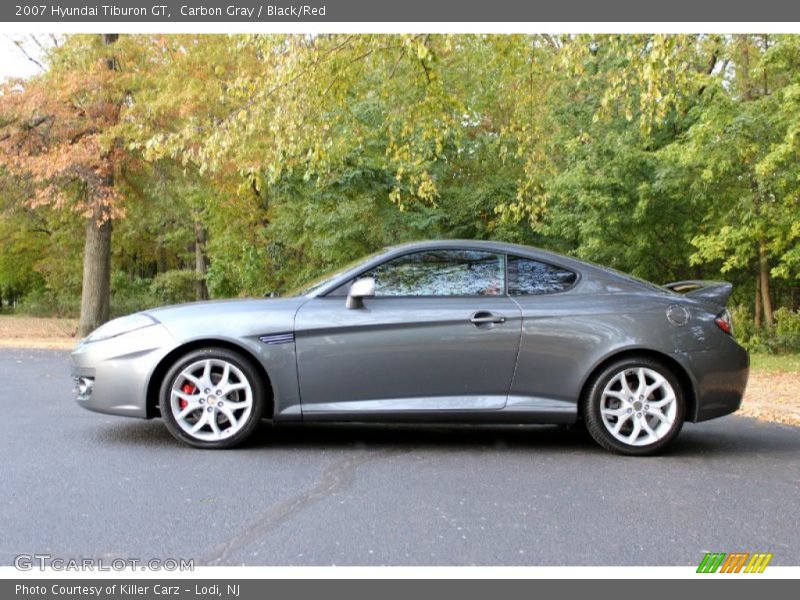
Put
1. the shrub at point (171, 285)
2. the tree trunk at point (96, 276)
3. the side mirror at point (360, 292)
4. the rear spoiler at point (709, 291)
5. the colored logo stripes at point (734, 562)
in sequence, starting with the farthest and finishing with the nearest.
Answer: the shrub at point (171, 285) < the tree trunk at point (96, 276) < the rear spoiler at point (709, 291) < the side mirror at point (360, 292) < the colored logo stripes at point (734, 562)

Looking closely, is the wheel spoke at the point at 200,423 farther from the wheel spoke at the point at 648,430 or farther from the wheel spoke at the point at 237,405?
the wheel spoke at the point at 648,430

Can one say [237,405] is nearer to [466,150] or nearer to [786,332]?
[466,150]

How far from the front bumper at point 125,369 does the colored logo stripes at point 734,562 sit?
3597 mm

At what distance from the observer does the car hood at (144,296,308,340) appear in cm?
534

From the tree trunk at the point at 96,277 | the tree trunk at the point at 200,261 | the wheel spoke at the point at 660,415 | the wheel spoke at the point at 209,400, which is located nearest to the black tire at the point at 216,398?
the wheel spoke at the point at 209,400

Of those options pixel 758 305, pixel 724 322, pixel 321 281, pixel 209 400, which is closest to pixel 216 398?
pixel 209 400

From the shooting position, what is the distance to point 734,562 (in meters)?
3.46

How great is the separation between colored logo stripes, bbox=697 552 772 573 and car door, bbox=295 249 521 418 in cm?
206

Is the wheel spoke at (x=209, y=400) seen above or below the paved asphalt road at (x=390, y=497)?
above

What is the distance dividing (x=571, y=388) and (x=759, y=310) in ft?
55.6

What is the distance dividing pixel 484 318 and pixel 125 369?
252cm

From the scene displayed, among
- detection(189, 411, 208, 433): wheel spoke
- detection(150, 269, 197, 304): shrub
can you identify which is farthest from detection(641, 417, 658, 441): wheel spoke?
detection(150, 269, 197, 304): shrub

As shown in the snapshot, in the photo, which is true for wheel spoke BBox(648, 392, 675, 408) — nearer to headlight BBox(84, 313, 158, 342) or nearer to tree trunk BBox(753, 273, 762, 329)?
headlight BBox(84, 313, 158, 342)

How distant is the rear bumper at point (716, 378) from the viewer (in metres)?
5.43
